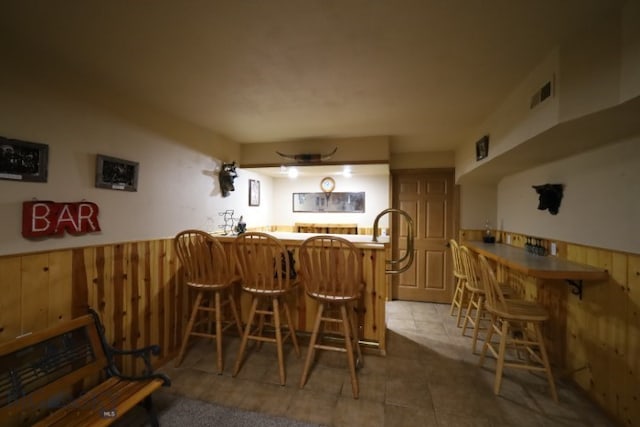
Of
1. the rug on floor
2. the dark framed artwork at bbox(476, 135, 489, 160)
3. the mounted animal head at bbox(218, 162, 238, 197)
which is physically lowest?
the rug on floor

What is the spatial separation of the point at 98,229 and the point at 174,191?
29.1 inches

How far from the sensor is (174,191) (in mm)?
2408

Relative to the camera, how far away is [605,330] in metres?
1.68

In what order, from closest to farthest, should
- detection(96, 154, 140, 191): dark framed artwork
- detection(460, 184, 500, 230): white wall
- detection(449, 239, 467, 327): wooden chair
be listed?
detection(96, 154, 140, 191): dark framed artwork, detection(449, 239, 467, 327): wooden chair, detection(460, 184, 500, 230): white wall

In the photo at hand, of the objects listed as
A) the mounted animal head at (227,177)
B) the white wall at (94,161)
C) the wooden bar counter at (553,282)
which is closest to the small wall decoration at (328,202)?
the mounted animal head at (227,177)

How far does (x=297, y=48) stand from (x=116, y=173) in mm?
1580

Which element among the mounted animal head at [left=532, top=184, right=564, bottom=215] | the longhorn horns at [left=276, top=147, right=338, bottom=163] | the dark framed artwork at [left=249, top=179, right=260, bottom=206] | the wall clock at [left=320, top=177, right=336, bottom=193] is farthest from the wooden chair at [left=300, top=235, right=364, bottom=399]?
the wall clock at [left=320, top=177, right=336, bottom=193]

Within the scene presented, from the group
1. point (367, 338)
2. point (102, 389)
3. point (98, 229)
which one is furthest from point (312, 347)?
point (98, 229)

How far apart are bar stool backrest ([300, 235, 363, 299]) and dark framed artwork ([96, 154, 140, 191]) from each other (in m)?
1.43

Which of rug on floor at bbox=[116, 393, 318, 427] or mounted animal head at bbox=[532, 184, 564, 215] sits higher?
mounted animal head at bbox=[532, 184, 564, 215]

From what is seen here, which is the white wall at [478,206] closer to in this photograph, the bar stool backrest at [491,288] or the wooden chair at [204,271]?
the bar stool backrest at [491,288]

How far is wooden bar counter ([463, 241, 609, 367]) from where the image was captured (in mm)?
1701

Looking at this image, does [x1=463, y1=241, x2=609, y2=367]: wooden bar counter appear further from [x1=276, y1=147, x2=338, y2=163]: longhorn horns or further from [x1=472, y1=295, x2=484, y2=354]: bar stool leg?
[x1=276, y1=147, x2=338, y2=163]: longhorn horns

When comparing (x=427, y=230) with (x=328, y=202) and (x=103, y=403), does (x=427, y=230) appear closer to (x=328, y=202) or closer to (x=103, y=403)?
(x=328, y=202)
